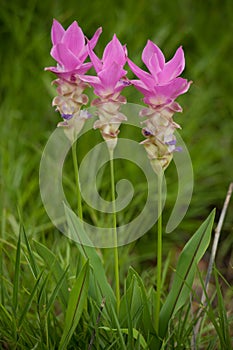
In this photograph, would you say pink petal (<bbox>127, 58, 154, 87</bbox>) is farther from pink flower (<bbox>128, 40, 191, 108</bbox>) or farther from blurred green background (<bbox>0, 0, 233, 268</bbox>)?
blurred green background (<bbox>0, 0, 233, 268</bbox>)

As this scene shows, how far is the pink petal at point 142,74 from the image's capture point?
98 cm

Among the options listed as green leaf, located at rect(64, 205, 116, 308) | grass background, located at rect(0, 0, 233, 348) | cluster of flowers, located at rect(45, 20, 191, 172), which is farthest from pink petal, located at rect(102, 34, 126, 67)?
grass background, located at rect(0, 0, 233, 348)

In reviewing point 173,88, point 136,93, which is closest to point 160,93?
point 173,88

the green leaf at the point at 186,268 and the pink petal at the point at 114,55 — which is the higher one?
the pink petal at the point at 114,55

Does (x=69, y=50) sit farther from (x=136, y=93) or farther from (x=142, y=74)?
(x=136, y=93)

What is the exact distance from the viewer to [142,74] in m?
0.98

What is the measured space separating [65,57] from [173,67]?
0.18m

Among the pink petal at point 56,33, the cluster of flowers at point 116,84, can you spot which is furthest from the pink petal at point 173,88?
the pink petal at point 56,33

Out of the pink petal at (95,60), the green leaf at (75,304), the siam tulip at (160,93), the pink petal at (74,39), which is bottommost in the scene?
the green leaf at (75,304)

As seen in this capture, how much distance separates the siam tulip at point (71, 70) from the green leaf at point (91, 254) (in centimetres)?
19

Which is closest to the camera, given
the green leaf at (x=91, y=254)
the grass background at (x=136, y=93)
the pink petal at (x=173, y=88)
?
the pink petal at (x=173, y=88)

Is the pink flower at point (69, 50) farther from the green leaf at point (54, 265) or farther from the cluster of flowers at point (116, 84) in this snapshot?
the green leaf at point (54, 265)

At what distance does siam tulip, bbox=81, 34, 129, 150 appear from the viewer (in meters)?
1.00

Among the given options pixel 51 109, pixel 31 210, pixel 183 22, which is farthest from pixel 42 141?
pixel 183 22
